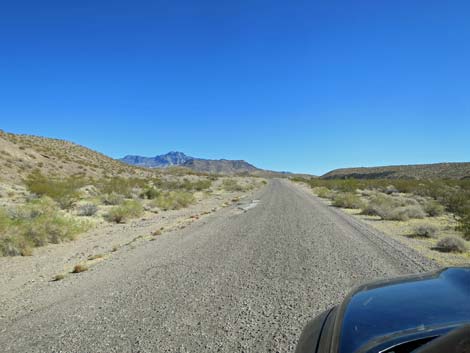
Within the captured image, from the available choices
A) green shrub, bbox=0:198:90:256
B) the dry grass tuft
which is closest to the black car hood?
the dry grass tuft

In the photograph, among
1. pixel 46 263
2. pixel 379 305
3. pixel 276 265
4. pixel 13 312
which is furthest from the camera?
pixel 46 263

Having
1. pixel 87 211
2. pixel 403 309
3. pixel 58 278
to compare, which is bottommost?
pixel 58 278

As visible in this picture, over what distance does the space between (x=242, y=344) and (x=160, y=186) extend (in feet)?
141

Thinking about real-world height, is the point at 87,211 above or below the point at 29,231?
above

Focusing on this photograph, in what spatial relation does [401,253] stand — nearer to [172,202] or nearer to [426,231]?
[426,231]

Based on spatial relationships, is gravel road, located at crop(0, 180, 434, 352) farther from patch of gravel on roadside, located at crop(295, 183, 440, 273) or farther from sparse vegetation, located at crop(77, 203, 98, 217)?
sparse vegetation, located at crop(77, 203, 98, 217)

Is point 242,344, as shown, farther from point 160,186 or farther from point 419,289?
point 160,186

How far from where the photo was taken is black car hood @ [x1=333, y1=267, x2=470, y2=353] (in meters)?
1.88

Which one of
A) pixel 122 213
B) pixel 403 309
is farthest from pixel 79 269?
pixel 122 213

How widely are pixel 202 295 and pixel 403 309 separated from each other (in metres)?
4.34

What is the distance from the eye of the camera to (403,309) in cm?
219

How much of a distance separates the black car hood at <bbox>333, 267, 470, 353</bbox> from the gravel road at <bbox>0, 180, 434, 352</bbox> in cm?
198

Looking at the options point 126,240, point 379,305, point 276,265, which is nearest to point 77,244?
point 126,240

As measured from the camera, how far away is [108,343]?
4.34 m
